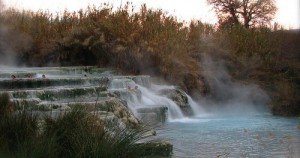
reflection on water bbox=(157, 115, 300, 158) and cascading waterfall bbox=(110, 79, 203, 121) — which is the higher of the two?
cascading waterfall bbox=(110, 79, 203, 121)

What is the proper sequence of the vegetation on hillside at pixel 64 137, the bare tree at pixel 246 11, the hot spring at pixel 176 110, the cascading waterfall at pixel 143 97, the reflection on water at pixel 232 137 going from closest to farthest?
the vegetation on hillside at pixel 64 137
the reflection on water at pixel 232 137
the hot spring at pixel 176 110
the cascading waterfall at pixel 143 97
the bare tree at pixel 246 11

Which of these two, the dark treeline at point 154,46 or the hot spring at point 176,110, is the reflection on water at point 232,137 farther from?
the dark treeline at point 154,46

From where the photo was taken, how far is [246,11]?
29.8 metres

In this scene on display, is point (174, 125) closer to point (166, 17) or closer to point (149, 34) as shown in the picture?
point (149, 34)

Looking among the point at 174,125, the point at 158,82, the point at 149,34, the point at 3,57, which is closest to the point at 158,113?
the point at 174,125

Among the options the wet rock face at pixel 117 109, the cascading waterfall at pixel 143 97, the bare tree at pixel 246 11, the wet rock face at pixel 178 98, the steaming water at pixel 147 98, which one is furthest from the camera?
the bare tree at pixel 246 11

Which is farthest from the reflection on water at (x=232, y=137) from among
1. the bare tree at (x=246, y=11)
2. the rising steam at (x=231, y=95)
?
the bare tree at (x=246, y=11)

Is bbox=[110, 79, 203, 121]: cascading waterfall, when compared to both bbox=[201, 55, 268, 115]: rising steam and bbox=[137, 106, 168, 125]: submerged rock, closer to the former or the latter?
bbox=[137, 106, 168, 125]: submerged rock

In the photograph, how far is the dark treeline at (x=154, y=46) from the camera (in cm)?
1465

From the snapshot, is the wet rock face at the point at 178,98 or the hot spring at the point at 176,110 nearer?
the hot spring at the point at 176,110

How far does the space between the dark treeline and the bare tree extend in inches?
449

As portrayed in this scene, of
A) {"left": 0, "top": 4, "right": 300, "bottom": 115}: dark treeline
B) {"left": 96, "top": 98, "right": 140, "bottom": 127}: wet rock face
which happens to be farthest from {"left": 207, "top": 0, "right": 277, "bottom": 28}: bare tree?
{"left": 96, "top": 98, "right": 140, "bottom": 127}: wet rock face

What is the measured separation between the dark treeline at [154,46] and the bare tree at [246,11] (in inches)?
449

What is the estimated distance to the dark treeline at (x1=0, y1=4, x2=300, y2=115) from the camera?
14648 millimetres
